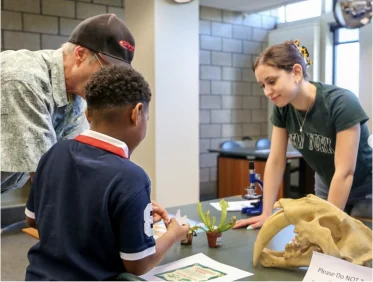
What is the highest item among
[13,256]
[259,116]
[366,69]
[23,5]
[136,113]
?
[23,5]

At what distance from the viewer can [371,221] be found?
1.78 meters

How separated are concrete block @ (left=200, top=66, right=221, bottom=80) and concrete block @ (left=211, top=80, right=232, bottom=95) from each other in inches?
3.2

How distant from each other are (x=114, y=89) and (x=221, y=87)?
523 centimetres

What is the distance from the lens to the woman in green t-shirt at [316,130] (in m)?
1.62

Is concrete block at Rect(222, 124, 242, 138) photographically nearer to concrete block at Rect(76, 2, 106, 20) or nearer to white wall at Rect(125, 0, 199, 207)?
white wall at Rect(125, 0, 199, 207)

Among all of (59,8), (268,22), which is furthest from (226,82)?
(59,8)

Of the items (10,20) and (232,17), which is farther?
(232,17)

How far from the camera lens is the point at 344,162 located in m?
1.60

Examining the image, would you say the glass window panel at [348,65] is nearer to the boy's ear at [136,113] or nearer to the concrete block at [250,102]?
the concrete block at [250,102]

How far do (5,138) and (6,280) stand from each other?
1924mm

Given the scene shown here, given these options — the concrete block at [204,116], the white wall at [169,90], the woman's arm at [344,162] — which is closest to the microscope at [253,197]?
the woman's arm at [344,162]

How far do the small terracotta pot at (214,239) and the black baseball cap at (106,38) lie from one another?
60cm

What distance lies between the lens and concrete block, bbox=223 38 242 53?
20.6 ft

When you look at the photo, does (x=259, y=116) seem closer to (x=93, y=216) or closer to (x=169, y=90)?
(x=169, y=90)
